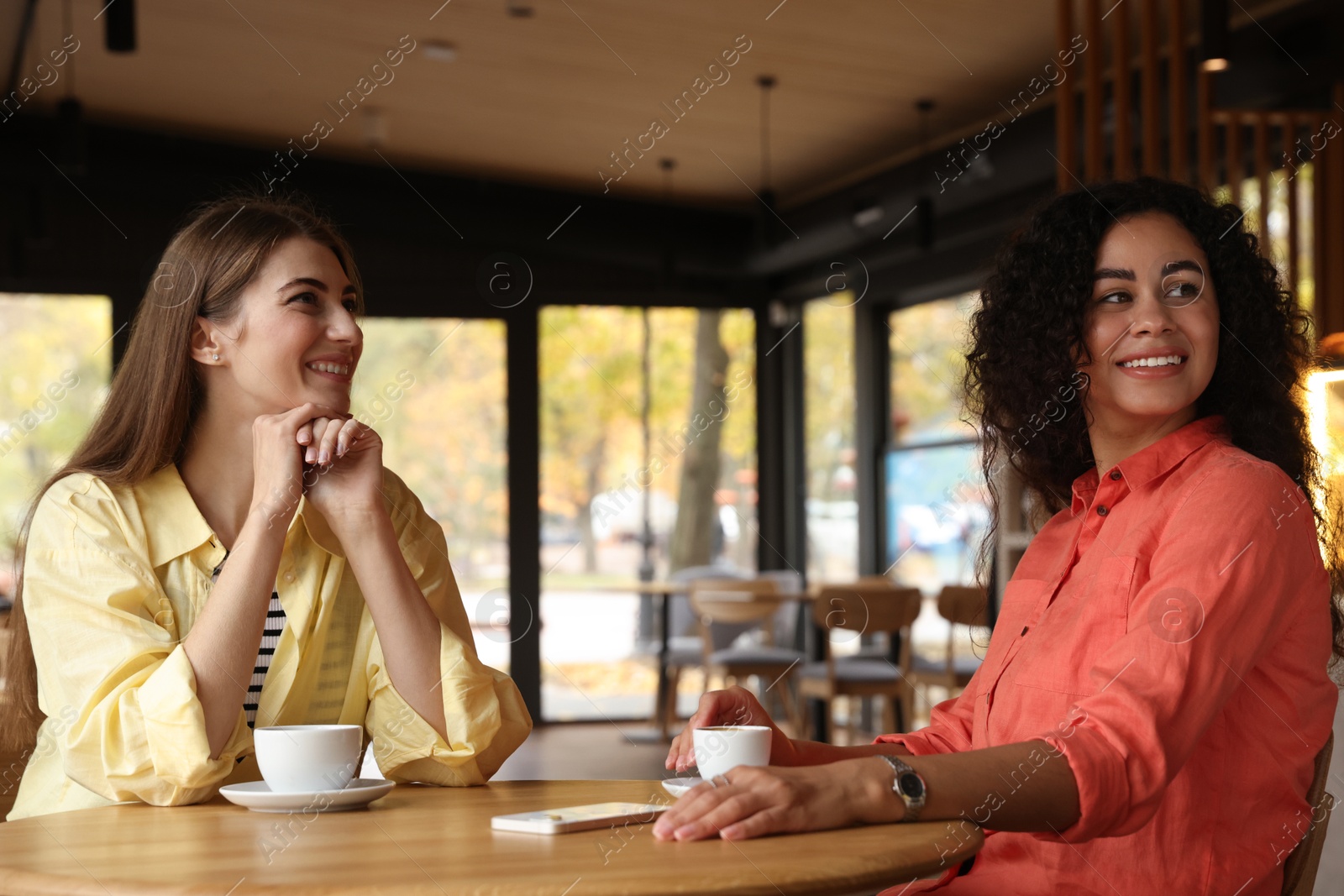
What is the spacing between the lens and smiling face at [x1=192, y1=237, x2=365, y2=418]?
183cm

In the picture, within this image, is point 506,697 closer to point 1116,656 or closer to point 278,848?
point 278,848

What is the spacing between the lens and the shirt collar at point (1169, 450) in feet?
5.24

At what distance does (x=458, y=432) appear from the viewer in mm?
8094

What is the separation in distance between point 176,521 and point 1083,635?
115 cm

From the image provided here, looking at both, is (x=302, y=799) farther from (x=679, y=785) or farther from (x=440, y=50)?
(x=440, y=50)

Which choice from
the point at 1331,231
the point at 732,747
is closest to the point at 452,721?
the point at 732,747

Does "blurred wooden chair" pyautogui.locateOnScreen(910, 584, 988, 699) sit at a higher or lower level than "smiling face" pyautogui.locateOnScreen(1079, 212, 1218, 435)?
lower

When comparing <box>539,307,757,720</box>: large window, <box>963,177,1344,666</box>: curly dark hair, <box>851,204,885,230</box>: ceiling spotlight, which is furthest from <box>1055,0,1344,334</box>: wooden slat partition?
<box>539,307,757,720</box>: large window

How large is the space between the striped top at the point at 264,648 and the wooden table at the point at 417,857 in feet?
0.98

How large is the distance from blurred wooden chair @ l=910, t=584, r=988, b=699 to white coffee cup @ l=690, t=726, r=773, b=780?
171 inches

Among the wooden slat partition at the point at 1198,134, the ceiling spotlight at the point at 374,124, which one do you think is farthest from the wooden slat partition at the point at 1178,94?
the ceiling spotlight at the point at 374,124

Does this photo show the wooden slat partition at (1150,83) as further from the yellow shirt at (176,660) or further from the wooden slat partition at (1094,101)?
the yellow shirt at (176,660)

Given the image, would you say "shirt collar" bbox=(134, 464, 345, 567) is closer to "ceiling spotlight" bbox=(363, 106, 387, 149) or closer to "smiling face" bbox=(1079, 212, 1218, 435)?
Answer: "smiling face" bbox=(1079, 212, 1218, 435)

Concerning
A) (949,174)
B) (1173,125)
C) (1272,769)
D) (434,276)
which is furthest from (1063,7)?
(434,276)
